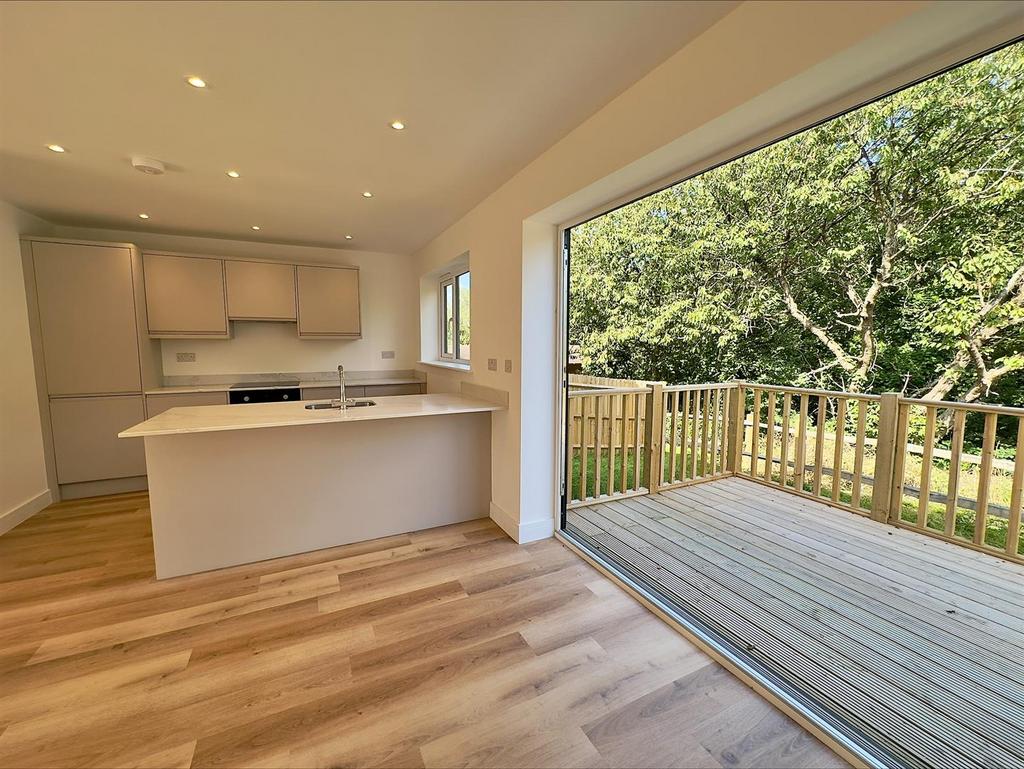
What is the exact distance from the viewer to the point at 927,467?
285 cm

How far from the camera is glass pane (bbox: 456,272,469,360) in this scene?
437cm

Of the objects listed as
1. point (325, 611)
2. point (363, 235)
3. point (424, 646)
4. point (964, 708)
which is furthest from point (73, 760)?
point (363, 235)

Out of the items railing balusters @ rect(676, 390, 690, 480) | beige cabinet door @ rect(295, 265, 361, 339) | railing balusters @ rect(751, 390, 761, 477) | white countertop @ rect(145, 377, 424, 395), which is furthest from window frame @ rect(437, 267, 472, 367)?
railing balusters @ rect(751, 390, 761, 477)

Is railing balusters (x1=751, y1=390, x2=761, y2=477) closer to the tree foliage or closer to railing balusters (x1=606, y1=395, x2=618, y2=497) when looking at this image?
the tree foliage

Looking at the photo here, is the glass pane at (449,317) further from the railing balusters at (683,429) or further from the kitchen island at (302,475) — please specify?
the railing balusters at (683,429)

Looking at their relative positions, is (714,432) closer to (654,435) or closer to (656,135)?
(654,435)

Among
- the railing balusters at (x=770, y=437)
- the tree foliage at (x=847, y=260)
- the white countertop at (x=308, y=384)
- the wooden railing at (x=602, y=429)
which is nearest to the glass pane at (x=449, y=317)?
the white countertop at (x=308, y=384)

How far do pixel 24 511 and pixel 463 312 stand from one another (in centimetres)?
386

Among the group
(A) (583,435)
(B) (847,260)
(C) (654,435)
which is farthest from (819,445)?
(A) (583,435)

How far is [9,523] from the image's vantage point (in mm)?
3004

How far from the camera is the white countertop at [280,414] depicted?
87.1 inches

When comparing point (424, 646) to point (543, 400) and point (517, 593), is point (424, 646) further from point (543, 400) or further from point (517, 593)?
point (543, 400)

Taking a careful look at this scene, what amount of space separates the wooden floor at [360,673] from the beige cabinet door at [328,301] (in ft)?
8.35

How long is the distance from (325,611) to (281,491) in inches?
34.8
